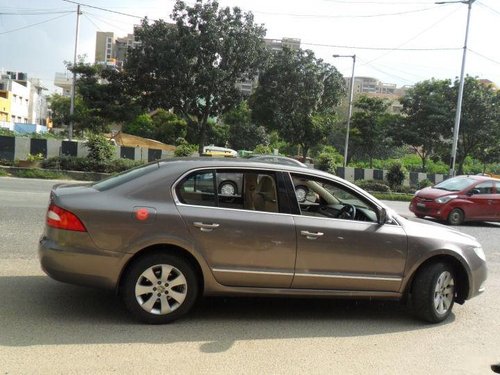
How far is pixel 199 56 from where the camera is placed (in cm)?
2580

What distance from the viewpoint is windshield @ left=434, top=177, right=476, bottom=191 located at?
1441cm

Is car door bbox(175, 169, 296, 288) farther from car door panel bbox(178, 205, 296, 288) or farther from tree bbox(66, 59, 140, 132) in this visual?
tree bbox(66, 59, 140, 132)

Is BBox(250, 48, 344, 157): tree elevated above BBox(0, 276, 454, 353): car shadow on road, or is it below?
above

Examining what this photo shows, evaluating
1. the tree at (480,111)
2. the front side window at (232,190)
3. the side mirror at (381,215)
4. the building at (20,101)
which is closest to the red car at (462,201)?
the side mirror at (381,215)

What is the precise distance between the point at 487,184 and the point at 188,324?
40.0 feet

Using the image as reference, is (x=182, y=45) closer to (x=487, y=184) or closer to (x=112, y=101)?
(x=112, y=101)

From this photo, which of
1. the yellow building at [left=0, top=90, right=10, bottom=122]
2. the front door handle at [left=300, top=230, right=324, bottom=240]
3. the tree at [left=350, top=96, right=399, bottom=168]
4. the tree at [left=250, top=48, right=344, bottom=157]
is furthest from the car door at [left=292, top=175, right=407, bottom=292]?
the yellow building at [left=0, top=90, right=10, bottom=122]

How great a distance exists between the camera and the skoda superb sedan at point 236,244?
14.6ft

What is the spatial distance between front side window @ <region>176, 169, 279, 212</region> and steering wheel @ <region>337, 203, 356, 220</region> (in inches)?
29.6

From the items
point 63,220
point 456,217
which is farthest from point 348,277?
point 456,217

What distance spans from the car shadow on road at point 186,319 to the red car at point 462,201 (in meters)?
8.81

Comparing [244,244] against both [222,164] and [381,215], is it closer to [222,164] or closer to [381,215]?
[222,164]

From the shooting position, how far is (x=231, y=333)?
15.0 feet

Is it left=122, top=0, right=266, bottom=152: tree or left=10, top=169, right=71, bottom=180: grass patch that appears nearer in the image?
left=10, top=169, right=71, bottom=180: grass patch
